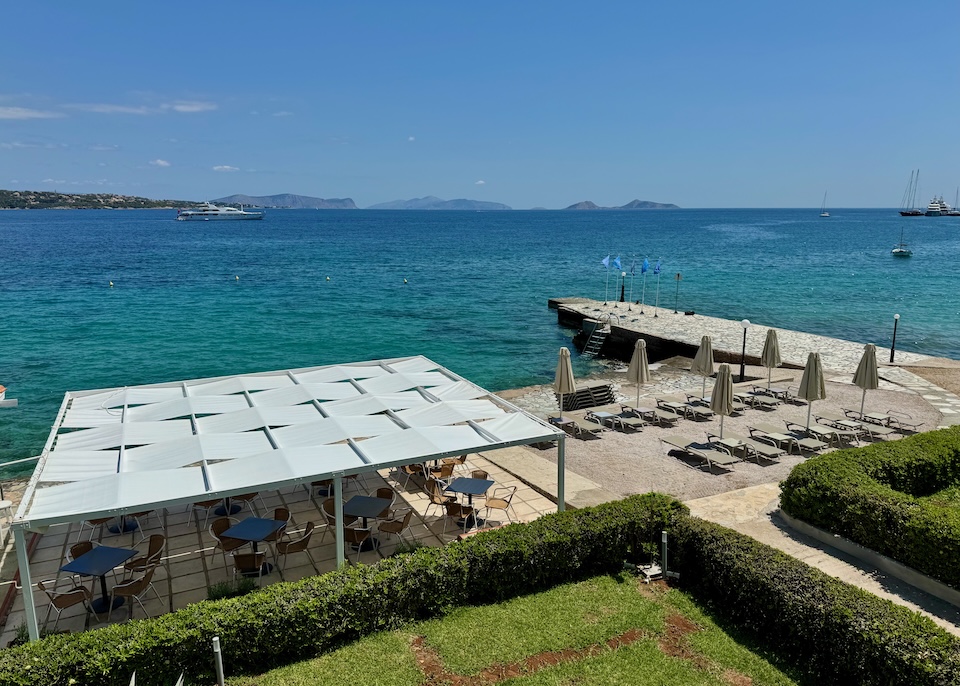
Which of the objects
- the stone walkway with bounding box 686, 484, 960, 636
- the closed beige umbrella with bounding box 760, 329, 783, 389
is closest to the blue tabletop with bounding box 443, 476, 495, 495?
the stone walkway with bounding box 686, 484, 960, 636

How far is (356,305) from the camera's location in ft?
163

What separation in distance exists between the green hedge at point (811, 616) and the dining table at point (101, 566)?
318 inches

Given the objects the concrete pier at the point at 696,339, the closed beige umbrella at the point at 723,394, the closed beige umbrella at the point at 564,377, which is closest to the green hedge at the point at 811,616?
the closed beige umbrella at the point at 723,394

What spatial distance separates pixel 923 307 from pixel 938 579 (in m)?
44.7

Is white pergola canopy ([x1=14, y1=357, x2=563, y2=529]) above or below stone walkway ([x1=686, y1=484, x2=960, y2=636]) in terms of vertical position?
above

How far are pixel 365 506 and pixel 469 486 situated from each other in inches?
75.1

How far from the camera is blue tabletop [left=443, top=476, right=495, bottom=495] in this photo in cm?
1142

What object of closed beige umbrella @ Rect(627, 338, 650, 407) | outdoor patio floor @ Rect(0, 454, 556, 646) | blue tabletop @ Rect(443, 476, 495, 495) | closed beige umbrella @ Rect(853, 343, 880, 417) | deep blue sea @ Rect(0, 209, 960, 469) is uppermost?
closed beige umbrella @ Rect(853, 343, 880, 417)

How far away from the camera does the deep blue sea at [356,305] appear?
3183 cm

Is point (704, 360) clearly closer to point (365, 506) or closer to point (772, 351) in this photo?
point (772, 351)

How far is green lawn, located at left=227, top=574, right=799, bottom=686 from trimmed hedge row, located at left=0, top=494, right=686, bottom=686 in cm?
25

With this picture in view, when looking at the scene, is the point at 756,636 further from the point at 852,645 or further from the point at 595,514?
the point at 595,514

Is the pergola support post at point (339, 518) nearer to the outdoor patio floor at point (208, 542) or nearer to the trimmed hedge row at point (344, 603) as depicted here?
the outdoor patio floor at point (208, 542)

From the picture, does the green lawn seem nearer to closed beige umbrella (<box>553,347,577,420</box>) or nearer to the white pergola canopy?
the white pergola canopy
